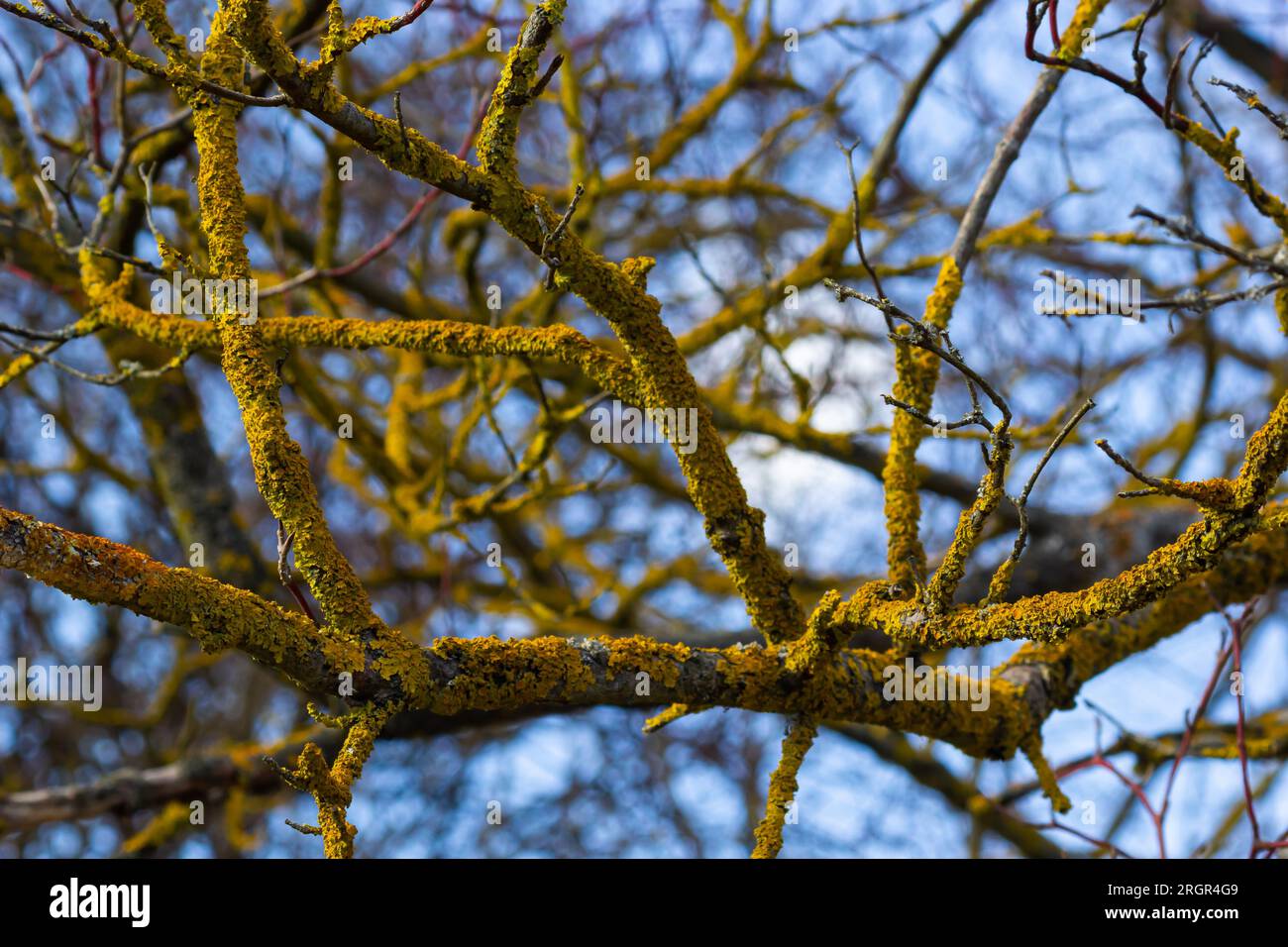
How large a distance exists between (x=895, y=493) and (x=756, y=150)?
2.02 metres

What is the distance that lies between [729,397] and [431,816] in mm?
3832

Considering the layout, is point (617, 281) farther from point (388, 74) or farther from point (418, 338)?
point (388, 74)

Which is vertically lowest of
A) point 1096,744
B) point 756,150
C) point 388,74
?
point 1096,744

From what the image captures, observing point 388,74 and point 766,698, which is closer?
point 766,698

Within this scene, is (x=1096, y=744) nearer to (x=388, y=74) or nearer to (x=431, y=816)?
(x=431, y=816)

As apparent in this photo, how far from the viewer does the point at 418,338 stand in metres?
2.33

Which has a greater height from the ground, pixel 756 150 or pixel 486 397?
pixel 756 150

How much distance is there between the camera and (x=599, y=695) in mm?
2080

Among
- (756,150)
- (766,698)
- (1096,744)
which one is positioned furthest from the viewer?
(756,150)
